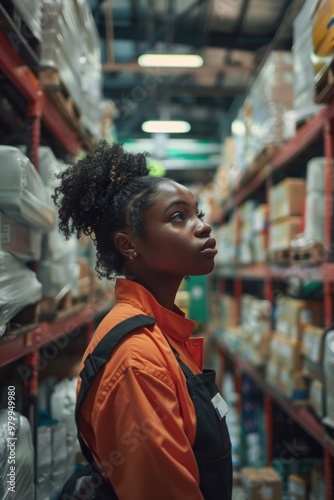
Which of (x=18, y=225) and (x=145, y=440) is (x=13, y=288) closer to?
(x=18, y=225)

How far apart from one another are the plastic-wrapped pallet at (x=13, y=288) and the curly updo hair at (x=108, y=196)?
34 cm

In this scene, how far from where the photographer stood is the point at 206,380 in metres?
1.57

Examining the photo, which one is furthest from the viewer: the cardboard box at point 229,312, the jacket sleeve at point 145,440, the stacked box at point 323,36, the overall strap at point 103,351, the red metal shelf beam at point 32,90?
the cardboard box at point 229,312

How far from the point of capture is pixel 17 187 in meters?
1.96

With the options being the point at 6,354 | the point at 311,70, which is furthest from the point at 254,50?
the point at 6,354

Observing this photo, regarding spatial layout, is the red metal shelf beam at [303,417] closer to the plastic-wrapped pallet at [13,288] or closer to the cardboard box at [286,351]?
the cardboard box at [286,351]

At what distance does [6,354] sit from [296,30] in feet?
10.6

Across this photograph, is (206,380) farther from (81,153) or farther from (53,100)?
(81,153)

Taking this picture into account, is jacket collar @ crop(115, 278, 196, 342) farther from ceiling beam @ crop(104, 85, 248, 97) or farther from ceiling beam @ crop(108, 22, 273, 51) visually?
ceiling beam @ crop(104, 85, 248, 97)

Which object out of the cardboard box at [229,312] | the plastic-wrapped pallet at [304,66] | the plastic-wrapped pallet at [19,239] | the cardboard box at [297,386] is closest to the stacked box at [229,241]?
the cardboard box at [229,312]

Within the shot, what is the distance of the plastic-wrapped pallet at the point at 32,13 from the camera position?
2055 millimetres

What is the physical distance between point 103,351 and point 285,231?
104 inches

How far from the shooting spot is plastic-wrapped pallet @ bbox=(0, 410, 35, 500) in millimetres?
1779

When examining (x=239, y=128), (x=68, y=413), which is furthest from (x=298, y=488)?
(x=239, y=128)
